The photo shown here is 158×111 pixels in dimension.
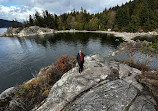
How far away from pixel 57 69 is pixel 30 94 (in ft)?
14.8

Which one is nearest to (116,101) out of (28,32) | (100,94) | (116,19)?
(100,94)

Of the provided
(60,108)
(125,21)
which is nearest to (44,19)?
(125,21)

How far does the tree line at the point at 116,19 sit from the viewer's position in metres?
63.1

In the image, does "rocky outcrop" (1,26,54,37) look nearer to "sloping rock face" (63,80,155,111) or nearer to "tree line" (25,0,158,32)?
"tree line" (25,0,158,32)

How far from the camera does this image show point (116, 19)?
262ft

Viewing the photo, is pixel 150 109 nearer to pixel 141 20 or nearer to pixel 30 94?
pixel 30 94

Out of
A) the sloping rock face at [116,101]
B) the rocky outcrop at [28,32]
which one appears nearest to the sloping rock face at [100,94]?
the sloping rock face at [116,101]

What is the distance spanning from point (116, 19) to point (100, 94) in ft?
297

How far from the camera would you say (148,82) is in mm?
6430

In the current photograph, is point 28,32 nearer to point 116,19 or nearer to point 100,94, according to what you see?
point 116,19

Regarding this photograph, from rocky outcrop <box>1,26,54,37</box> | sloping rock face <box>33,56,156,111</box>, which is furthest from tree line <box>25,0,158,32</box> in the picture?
sloping rock face <box>33,56,156,111</box>

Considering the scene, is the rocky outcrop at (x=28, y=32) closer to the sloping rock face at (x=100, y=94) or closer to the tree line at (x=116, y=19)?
the tree line at (x=116, y=19)

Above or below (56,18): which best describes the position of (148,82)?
below

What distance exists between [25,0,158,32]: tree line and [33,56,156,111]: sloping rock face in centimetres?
7307
